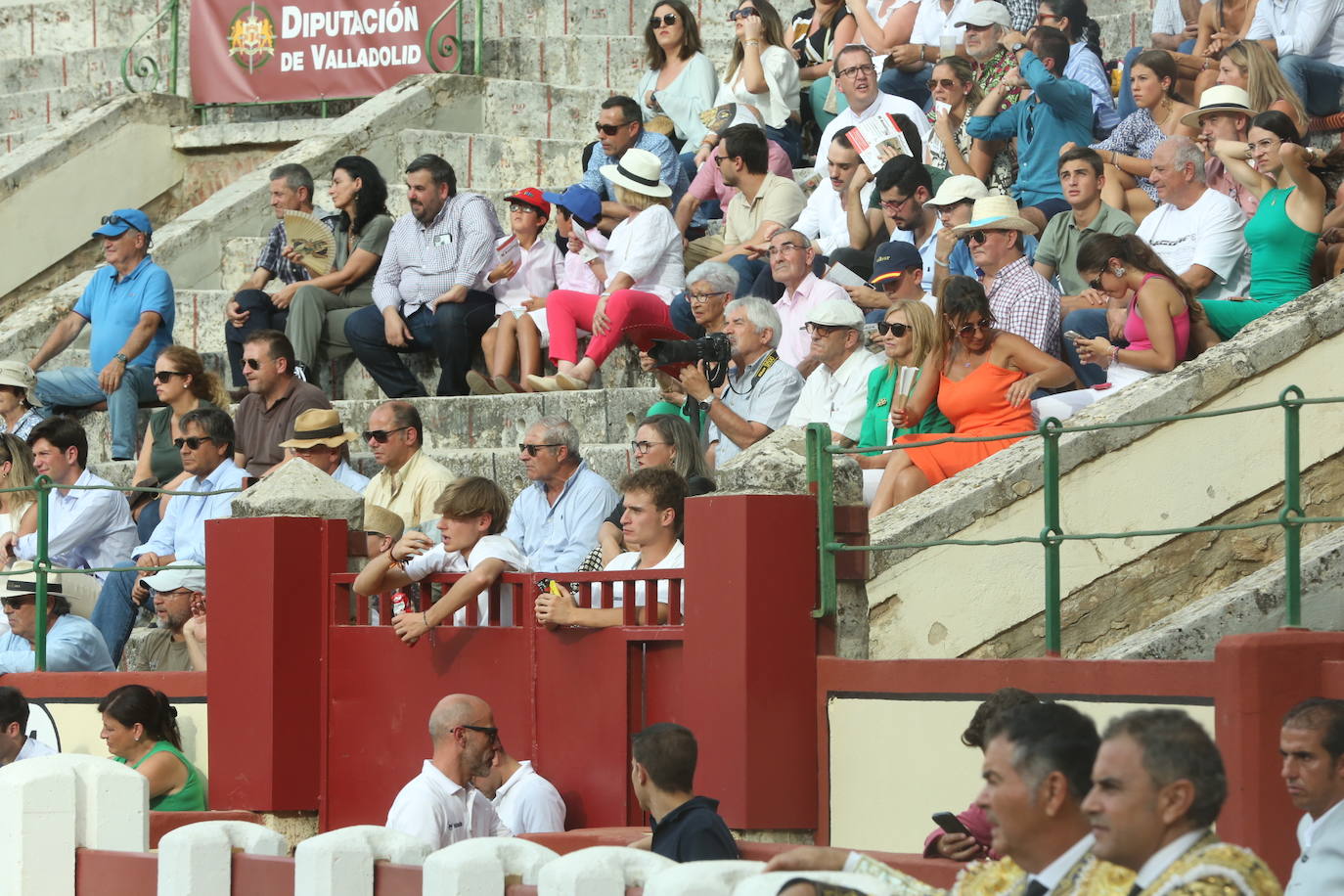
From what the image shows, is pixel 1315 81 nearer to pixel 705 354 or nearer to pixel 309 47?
pixel 705 354

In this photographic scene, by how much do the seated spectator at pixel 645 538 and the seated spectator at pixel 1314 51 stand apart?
5.08 m

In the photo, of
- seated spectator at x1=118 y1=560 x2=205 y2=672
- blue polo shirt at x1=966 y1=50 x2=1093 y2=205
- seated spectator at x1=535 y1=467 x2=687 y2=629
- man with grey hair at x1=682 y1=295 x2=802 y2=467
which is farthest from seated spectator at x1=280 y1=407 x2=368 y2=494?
blue polo shirt at x1=966 y1=50 x2=1093 y2=205

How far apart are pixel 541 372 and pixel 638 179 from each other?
3.94 feet

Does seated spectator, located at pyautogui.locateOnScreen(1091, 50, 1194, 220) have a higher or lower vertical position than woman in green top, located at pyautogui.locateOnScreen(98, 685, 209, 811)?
higher

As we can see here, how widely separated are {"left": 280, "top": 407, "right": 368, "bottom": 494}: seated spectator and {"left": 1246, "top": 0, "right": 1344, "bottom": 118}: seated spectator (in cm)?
509

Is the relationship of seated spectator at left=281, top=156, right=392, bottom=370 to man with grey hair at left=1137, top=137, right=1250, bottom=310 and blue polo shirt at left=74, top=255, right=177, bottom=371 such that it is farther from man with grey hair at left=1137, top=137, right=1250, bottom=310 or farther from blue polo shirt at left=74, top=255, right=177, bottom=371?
man with grey hair at left=1137, top=137, right=1250, bottom=310

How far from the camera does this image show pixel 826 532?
8.05 metres

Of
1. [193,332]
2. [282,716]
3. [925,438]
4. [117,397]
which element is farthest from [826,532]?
[193,332]

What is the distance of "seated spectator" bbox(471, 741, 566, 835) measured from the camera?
848 cm

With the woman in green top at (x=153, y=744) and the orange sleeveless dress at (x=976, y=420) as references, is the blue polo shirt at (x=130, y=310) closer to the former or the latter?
the woman in green top at (x=153, y=744)

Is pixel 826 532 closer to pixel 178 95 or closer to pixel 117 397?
pixel 117 397

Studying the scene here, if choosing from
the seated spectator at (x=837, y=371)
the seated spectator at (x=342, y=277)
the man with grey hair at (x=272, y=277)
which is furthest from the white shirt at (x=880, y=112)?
the seated spectator at (x=837, y=371)

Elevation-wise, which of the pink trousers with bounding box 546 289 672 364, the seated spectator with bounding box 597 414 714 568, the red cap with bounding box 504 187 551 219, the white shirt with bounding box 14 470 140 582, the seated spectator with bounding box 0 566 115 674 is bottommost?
the seated spectator with bounding box 0 566 115 674

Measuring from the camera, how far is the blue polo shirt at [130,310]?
1378cm
